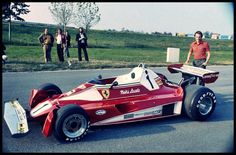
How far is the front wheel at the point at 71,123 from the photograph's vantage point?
4.65m

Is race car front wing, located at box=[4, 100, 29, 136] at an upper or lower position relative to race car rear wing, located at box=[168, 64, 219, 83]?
lower

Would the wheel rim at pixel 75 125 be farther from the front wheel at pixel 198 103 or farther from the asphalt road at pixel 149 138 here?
the front wheel at pixel 198 103

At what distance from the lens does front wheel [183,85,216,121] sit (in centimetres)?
589

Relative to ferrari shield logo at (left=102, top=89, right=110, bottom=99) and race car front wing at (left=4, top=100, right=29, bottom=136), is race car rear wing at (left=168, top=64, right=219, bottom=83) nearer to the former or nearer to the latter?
ferrari shield logo at (left=102, top=89, right=110, bottom=99)

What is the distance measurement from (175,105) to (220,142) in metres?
1.21

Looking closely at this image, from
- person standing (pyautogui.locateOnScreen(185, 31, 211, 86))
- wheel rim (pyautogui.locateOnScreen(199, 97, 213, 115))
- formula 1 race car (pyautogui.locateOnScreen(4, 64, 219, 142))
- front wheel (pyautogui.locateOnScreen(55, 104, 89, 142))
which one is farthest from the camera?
person standing (pyautogui.locateOnScreen(185, 31, 211, 86))

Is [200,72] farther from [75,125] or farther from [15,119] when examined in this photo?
[15,119]

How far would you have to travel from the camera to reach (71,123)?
483cm

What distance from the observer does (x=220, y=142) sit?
5.00 metres

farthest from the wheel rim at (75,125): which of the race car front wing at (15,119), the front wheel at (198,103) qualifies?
the front wheel at (198,103)

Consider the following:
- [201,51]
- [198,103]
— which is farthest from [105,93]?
[201,51]

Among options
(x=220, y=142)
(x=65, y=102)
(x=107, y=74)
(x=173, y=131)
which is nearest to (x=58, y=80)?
A: (x=107, y=74)

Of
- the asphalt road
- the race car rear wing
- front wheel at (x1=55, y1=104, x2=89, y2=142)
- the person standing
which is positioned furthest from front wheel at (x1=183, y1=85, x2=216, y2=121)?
front wheel at (x1=55, y1=104, x2=89, y2=142)

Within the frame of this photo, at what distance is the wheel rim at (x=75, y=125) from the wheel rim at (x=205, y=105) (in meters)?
2.44
